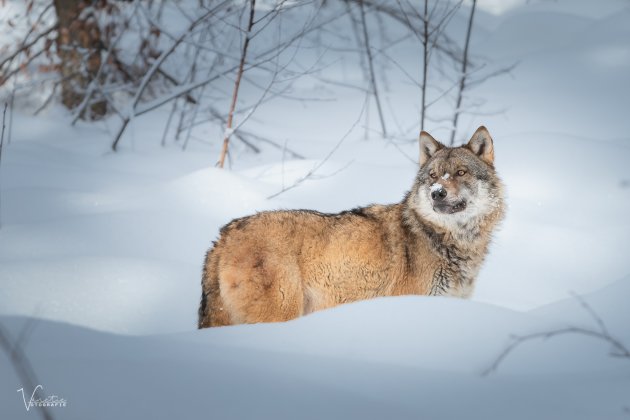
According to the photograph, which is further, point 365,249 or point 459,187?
point 459,187

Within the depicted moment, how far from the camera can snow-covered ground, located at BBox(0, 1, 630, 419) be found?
2666 mm

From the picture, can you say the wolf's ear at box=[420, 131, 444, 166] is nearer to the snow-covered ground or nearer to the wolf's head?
the wolf's head

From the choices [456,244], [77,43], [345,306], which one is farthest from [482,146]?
[77,43]

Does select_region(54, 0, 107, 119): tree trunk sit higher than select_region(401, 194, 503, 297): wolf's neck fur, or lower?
higher

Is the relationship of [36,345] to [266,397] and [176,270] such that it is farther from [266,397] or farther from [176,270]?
[176,270]

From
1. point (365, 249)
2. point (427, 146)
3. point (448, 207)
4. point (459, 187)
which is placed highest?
point (427, 146)

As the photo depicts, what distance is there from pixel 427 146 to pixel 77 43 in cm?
651

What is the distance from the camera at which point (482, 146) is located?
4965 millimetres

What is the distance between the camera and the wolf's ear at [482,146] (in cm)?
491

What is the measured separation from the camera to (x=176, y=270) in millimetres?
5438

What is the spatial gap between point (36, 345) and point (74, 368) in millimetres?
397

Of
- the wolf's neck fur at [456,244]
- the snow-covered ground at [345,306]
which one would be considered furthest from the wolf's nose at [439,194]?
the snow-covered ground at [345,306]

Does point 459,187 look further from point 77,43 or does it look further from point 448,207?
point 77,43

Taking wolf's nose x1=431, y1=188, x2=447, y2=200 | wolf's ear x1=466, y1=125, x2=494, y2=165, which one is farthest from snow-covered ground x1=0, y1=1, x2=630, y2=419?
wolf's ear x1=466, y1=125, x2=494, y2=165
